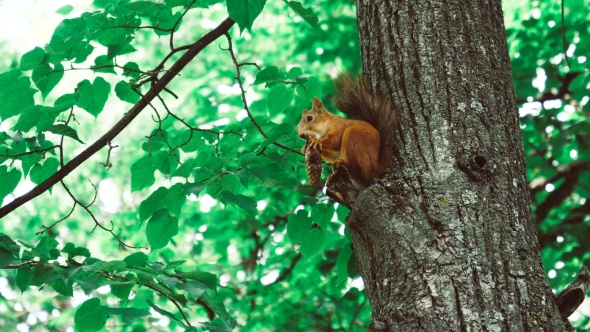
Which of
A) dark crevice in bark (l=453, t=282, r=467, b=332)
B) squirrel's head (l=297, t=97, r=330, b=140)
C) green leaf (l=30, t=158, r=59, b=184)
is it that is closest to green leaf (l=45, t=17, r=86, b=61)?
green leaf (l=30, t=158, r=59, b=184)

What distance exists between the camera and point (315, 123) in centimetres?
274

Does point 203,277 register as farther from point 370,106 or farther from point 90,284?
point 370,106

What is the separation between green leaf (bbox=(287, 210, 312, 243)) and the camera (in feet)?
7.98

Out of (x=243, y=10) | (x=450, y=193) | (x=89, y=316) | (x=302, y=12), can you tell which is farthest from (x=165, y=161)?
(x=450, y=193)

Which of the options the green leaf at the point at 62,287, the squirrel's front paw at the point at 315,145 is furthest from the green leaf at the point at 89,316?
the squirrel's front paw at the point at 315,145

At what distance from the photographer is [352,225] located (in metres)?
1.77

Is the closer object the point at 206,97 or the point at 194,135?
the point at 194,135

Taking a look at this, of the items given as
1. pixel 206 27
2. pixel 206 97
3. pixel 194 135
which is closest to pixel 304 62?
pixel 206 97

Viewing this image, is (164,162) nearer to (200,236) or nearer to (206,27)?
(200,236)

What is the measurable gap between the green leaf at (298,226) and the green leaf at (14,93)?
1.14m

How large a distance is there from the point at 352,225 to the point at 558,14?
4.37m

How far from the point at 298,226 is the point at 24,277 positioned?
40.7 inches

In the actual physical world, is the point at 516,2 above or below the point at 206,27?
below

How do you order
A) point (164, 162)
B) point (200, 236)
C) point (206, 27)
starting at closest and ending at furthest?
point (164, 162)
point (200, 236)
point (206, 27)
